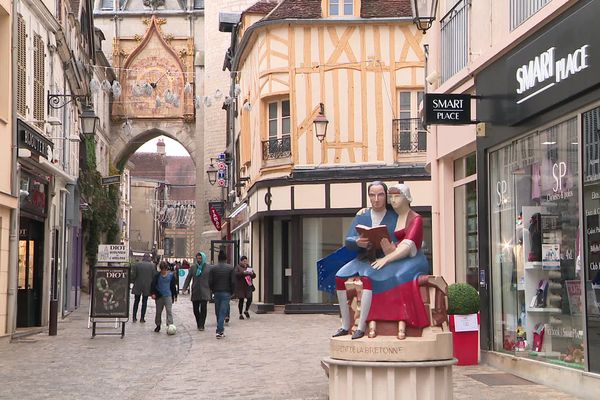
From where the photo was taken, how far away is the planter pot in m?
11.4

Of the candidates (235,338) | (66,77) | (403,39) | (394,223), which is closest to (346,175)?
(403,39)

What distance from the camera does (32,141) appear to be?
1761 cm

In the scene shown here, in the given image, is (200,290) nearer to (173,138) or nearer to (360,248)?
(360,248)

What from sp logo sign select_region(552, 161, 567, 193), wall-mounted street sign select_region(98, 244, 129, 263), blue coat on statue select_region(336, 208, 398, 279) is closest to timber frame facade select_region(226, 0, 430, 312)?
wall-mounted street sign select_region(98, 244, 129, 263)

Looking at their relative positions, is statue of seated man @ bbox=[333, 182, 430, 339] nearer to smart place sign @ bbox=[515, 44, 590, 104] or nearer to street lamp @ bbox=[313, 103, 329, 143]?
smart place sign @ bbox=[515, 44, 590, 104]

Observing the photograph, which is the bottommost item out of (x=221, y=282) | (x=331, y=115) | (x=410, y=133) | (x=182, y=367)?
(x=182, y=367)

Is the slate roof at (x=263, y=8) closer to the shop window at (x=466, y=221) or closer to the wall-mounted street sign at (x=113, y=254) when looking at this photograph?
the wall-mounted street sign at (x=113, y=254)

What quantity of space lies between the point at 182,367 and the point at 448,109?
15.2 feet

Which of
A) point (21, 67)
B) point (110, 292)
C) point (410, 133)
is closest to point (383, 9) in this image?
point (410, 133)

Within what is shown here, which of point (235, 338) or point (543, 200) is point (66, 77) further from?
point (543, 200)

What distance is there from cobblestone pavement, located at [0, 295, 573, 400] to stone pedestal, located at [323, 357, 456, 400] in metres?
1.98

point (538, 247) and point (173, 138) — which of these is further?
point (173, 138)

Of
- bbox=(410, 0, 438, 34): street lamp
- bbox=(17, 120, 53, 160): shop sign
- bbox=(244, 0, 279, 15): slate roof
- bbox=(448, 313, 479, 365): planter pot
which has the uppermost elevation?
bbox=(244, 0, 279, 15): slate roof

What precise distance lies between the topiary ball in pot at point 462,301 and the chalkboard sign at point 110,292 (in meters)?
8.05
